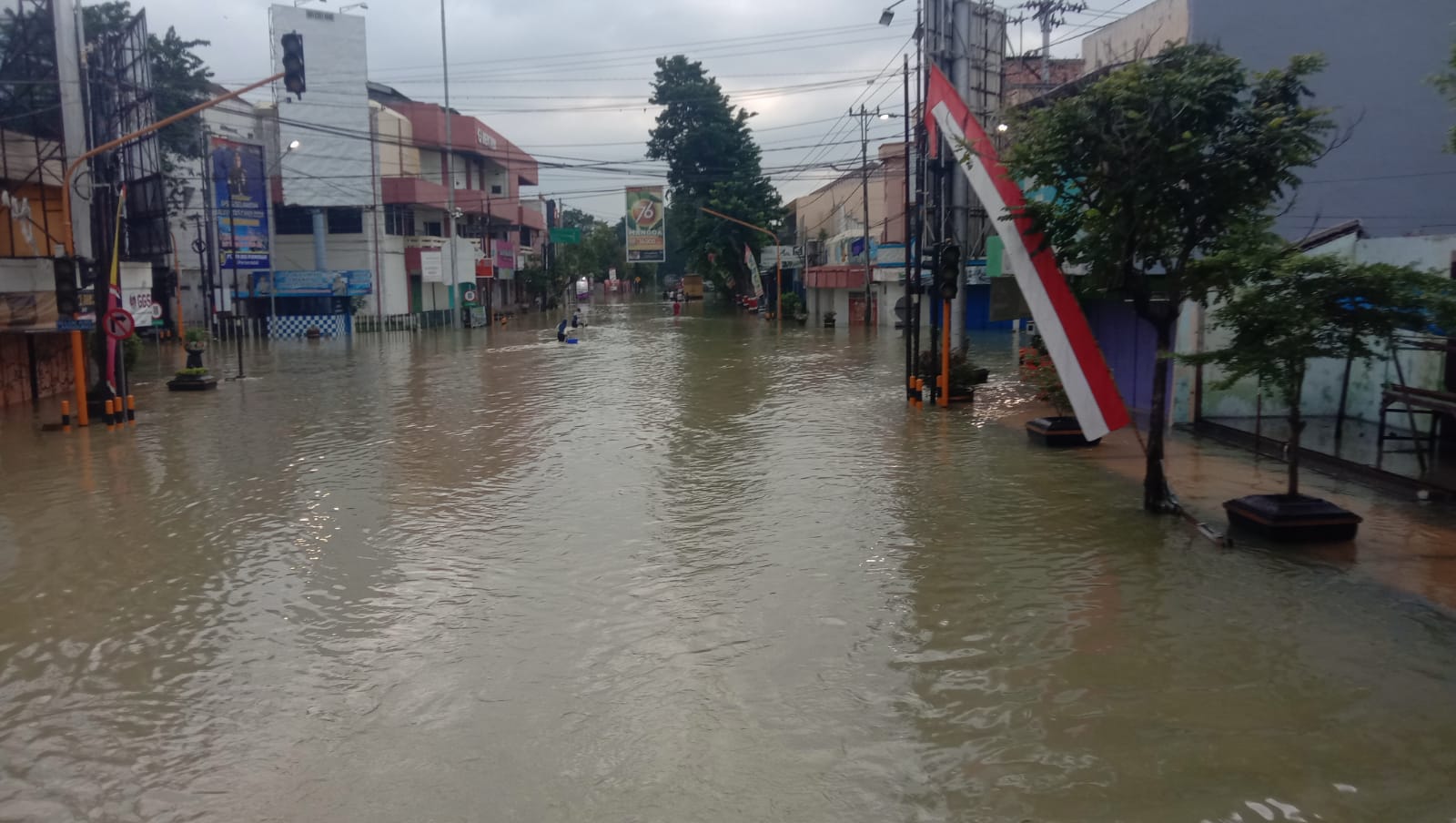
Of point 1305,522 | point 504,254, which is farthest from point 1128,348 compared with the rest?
point 504,254

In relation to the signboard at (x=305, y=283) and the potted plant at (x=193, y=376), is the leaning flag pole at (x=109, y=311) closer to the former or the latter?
the potted plant at (x=193, y=376)

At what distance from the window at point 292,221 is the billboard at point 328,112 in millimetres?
2576

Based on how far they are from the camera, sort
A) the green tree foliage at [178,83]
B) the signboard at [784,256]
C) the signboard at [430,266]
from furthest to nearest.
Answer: the signboard at [784,256], the signboard at [430,266], the green tree foliage at [178,83]

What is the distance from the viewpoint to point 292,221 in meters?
49.1

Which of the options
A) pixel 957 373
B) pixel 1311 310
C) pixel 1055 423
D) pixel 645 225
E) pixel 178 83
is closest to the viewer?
pixel 1311 310

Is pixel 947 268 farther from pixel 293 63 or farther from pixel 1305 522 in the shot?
pixel 293 63

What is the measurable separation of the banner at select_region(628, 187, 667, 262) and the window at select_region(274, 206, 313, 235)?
21056mm

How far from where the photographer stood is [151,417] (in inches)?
746

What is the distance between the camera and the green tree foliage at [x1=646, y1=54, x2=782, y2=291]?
64.7m

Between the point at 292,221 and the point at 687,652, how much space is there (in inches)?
1902

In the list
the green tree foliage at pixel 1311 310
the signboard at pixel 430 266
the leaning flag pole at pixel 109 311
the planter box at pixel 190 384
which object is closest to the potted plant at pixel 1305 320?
the green tree foliage at pixel 1311 310

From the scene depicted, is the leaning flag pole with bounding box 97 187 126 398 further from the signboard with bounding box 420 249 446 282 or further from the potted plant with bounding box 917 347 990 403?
the signboard with bounding box 420 249 446 282

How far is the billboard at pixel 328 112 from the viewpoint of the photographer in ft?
147

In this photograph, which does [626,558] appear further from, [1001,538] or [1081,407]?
[1081,407]
